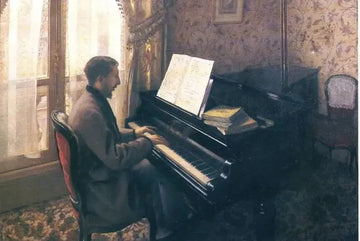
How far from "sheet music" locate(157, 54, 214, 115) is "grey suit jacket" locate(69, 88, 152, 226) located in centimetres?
29

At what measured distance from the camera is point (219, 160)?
1.78 meters

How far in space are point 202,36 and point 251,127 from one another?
0.83m

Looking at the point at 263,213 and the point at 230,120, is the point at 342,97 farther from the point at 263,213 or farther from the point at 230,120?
the point at 263,213

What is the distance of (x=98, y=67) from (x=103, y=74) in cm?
4

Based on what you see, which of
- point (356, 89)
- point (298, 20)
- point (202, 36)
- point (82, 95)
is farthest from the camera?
point (202, 36)

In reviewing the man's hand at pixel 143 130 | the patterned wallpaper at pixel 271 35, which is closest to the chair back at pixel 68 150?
the man's hand at pixel 143 130

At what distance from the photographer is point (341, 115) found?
1.82 meters

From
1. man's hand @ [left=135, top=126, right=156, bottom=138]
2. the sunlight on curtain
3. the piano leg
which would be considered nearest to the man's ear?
the sunlight on curtain

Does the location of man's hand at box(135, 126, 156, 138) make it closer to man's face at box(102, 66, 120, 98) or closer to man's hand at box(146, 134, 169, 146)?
man's hand at box(146, 134, 169, 146)

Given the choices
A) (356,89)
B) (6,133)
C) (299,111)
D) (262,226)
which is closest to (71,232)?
(6,133)

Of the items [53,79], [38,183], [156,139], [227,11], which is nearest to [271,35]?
[227,11]

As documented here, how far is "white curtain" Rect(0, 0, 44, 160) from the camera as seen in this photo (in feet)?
6.75

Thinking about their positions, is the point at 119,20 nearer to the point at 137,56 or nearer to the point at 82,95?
the point at 137,56

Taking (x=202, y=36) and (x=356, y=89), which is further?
(x=202, y=36)
